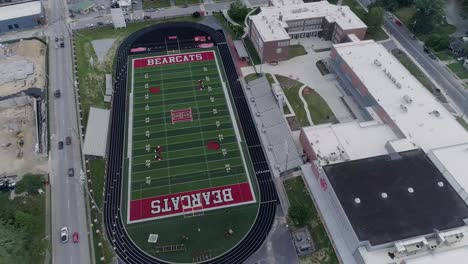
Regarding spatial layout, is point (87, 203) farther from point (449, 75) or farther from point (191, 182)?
point (449, 75)

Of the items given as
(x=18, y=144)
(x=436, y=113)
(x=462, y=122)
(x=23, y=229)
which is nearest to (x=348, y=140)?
(x=436, y=113)

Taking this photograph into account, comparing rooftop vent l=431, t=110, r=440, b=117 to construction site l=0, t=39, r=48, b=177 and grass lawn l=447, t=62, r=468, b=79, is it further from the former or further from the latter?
construction site l=0, t=39, r=48, b=177

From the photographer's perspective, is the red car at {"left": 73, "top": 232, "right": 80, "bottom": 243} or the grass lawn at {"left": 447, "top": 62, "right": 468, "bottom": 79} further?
the grass lawn at {"left": 447, "top": 62, "right": 468, "bottom": 79}

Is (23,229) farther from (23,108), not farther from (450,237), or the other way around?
(450,237)

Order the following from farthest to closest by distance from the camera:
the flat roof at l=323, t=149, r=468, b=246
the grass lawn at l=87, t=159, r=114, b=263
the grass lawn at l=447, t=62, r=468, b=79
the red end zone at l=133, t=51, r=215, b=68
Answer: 1. the red end zone at l=133, t=51, r=215, b=68
2. the grass lawn at l=447, t=62, r=468, b=79
3. the grass lawn at l=87, t=159, r=114, b=263
4. the flat roof at l=323, t=149, r=468, b=246

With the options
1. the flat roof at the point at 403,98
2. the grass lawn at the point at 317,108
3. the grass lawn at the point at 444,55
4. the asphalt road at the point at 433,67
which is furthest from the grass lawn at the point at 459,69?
the grass lawn at the point at 317,108

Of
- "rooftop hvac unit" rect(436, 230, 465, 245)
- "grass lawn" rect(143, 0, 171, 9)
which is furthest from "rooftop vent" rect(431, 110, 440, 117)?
"grass lawn" rect(143, 0, 171, 9)

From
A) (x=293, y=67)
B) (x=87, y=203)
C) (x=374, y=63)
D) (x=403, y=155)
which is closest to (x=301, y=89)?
(x=293, y=67)
